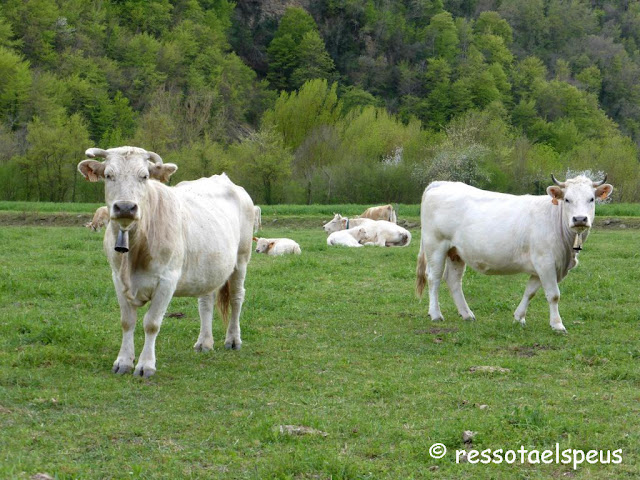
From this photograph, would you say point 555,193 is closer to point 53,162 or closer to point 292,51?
point 53,162

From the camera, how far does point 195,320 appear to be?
37.2 ft

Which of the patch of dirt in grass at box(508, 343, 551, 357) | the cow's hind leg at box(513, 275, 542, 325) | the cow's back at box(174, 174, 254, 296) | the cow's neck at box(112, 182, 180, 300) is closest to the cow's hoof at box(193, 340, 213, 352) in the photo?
the cow's back at box(174, 174, 254, 296)

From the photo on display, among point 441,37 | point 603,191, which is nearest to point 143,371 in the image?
point 603,191

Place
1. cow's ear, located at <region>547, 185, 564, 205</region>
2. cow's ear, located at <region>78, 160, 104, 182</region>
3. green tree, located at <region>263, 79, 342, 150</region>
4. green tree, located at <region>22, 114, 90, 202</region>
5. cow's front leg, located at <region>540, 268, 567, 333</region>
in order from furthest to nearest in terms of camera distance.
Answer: green tree, located at <region>263, 79, 342, 150</region> → green tree, located at <region>22, 114, 90, 202</region> → cow's ear, located at <region>547, 185, 564, 205</region> → cow's front leg, located at <region>540, 268, 567, 333</region> → cow's ear, located at <region>78, 160, 104, 182</region>

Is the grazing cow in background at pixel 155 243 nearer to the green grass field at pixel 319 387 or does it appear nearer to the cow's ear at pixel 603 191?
the green grass field at pixel 319 387

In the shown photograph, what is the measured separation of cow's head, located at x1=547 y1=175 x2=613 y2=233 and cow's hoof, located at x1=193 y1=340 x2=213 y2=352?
4.79m

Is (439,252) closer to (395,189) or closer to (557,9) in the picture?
(395,189)

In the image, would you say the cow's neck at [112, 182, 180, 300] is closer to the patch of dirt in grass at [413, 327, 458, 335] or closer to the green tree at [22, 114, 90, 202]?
the patch of dirt in grass at [413, 327, 458, 335]

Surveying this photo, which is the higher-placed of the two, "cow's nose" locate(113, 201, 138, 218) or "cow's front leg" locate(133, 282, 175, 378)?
"cow's nose" locate(113, 201, 138, 218)

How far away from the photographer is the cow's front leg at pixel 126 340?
8.06 meters

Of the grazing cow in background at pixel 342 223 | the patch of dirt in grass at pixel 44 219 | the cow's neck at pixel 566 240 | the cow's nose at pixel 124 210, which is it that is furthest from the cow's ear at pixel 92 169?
the patch of dirt in grass at pixel 44 219

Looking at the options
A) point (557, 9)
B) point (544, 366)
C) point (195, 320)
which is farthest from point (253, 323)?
Result: point (557, 9)

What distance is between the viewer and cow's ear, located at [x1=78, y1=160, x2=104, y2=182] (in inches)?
310

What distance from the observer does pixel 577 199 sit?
10766 mm
